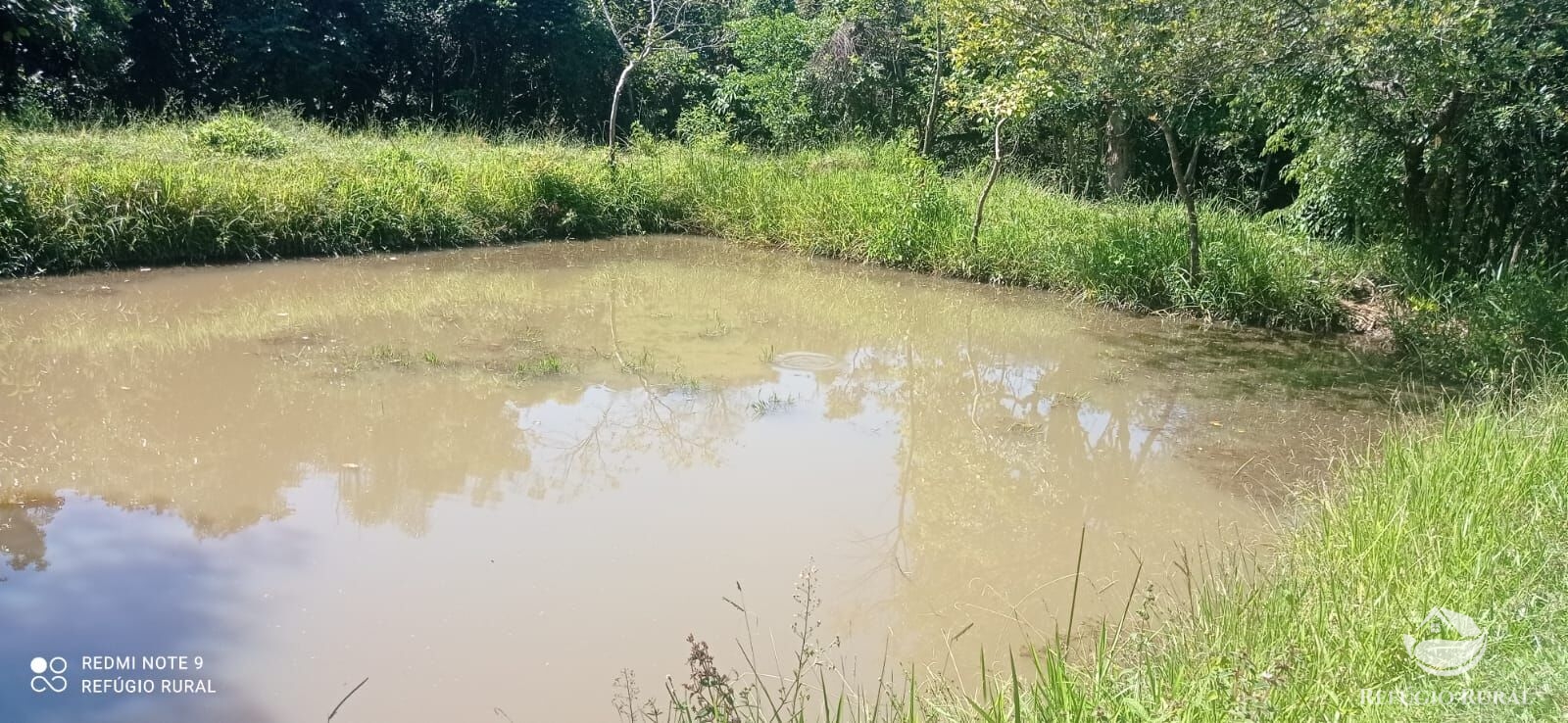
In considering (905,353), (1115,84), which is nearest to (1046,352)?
(905,353)

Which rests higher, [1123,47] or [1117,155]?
[1123,47]

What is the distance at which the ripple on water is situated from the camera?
637 centimetres

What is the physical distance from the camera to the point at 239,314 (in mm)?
6844

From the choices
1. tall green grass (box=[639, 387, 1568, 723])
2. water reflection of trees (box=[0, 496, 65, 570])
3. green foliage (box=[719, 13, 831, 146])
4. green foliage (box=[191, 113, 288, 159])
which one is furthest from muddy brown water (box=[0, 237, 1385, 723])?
green foliage (box=[719, 13, 831, 146])

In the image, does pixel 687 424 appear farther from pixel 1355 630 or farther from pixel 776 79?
pixel 776 79

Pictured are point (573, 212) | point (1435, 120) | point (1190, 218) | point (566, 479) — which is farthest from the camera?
point (573, 212)

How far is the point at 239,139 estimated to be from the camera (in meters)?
9.77

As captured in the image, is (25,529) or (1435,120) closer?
(25,529)

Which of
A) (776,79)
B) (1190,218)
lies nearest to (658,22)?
(776,79)

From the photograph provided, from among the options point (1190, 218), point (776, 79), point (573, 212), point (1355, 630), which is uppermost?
point (776, 79)
